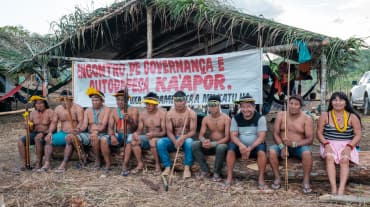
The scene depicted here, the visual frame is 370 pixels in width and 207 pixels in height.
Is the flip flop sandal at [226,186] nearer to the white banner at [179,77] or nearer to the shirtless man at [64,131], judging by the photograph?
the white banner at [179,77]

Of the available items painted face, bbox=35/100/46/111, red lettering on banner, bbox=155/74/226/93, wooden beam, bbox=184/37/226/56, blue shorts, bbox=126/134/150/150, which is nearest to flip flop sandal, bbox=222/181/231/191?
blue shorts, bbox=126/134/150/150

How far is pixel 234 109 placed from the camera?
7883 mm

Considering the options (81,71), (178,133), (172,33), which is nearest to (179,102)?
(178,133)

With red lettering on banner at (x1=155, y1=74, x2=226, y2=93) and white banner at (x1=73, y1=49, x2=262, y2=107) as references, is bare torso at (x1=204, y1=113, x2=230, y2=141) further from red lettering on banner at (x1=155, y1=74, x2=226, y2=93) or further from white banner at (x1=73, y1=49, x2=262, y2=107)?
red lettering on banner at (x1=155, y1=74, x2=226, y2=93)

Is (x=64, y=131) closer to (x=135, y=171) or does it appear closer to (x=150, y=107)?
(x=135, y=171)

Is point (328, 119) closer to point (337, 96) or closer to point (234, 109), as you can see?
point (337, 96)

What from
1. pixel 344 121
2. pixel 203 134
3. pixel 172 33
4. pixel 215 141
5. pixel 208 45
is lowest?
pixel 215 141

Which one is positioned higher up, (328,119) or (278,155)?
(328,119)

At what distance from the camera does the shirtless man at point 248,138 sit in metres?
4.64

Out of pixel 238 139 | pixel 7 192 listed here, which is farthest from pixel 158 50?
pixel 7 192

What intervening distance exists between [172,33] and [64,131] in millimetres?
3444

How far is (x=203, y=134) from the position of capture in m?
5.14

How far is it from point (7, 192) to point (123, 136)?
1825 millimetres

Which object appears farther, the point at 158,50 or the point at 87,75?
the point at 158,50
